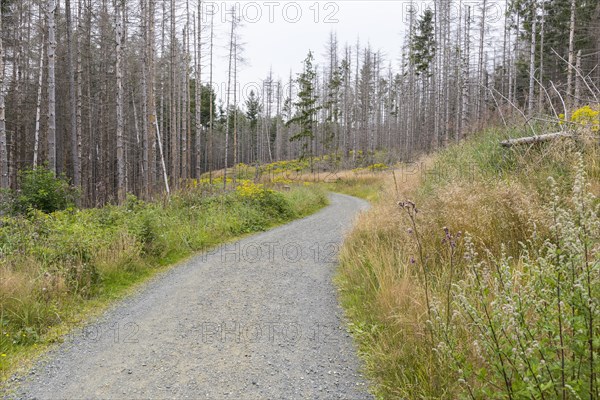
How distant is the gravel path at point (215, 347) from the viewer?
9.28 ft

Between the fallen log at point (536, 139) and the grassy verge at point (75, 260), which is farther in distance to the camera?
the fallen log at point (536, 139)

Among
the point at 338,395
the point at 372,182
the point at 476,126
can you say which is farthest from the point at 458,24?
the point at 338,395

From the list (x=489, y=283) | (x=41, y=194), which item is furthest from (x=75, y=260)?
(x=41, y=194)

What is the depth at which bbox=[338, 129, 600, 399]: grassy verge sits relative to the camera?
149 cm

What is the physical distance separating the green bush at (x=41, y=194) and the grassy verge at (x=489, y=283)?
28.8ft

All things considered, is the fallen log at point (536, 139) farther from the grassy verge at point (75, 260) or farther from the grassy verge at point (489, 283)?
the grassy verge at point (75, 260)

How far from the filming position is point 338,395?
108 inches

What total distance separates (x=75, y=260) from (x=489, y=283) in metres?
5.51

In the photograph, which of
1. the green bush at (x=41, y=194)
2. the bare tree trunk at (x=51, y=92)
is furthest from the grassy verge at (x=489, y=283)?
the bare tree trunk at (x=51, y=92)

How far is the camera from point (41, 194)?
9.54 meters

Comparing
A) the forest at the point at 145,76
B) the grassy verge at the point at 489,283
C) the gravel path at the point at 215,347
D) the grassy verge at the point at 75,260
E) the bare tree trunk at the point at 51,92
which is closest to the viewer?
the grassy verge at the point at 489,283

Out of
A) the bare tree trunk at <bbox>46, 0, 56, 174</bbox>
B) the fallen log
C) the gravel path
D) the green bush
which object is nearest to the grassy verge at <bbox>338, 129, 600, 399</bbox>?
the fallen log

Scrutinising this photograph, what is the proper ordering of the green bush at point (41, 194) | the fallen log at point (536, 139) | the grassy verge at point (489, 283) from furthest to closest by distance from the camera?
the green bush at point (41, 194) < the fallen log at point (536, 139) < the grassy verge at point (489, 283)

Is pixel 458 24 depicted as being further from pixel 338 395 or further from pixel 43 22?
pixel 338 395
